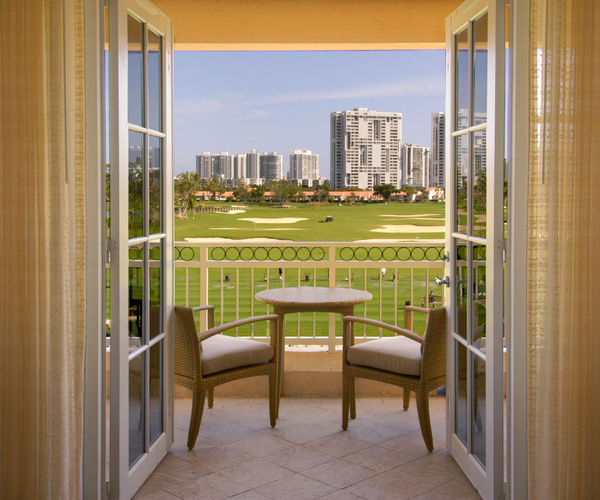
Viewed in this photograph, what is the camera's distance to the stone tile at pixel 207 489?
2.84m

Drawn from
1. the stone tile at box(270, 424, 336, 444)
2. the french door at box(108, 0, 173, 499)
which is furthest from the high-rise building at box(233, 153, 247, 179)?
the french door at box(108, 0, 173, 499)

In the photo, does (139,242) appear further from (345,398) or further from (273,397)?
(345,398)

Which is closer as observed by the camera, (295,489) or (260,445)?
(295,489)

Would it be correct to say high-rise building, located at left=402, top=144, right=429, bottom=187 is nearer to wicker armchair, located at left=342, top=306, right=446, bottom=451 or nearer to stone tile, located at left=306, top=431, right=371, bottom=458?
wicker armchair, located at left=342, top=306, right=446, bottom=451

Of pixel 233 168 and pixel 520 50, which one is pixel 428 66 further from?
pixel 520 50

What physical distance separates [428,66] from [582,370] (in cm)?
2017

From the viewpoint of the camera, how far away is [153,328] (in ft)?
9.89

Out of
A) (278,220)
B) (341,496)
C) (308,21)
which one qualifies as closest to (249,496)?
(341,496)

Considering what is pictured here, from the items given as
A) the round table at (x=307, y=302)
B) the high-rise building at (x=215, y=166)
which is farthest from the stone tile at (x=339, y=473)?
the high-rise building at (x=215, y=166)

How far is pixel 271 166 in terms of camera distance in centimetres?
1555

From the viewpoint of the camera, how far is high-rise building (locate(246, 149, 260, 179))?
1517cm

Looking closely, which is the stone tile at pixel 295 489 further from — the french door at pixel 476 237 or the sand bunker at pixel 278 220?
the sand bunker at pixel 278 220

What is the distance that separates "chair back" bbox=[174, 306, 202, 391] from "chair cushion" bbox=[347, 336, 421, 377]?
912 millimetres

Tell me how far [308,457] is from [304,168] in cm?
1303
